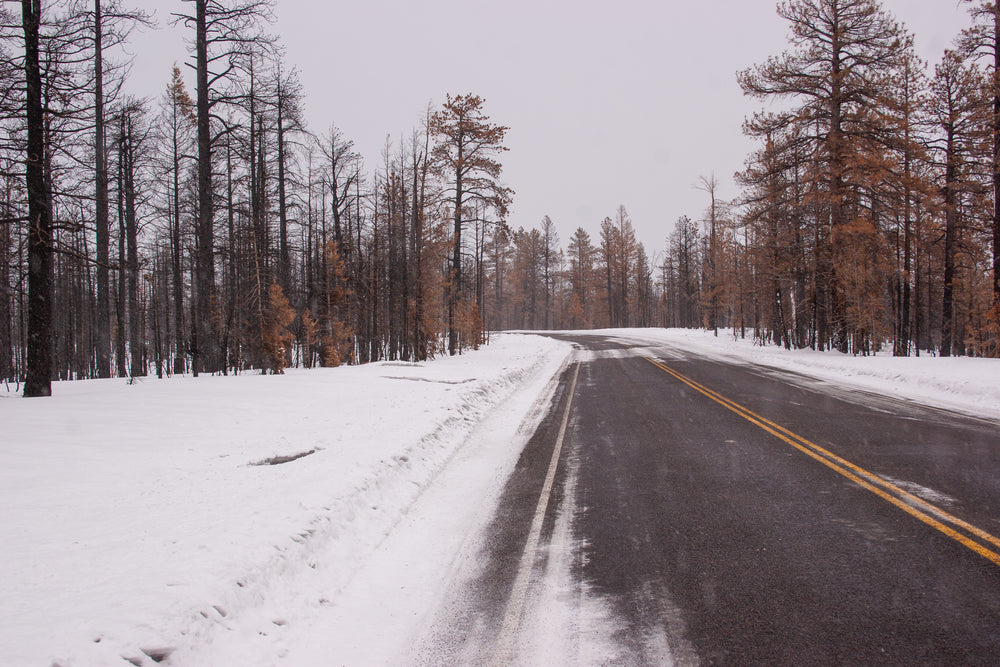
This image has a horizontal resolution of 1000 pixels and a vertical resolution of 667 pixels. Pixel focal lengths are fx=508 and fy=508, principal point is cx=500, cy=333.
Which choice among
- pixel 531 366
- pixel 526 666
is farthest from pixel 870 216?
pixel 526 666

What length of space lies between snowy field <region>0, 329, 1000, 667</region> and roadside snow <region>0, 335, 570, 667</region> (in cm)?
2

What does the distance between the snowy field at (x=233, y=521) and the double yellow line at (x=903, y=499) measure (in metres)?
4.02

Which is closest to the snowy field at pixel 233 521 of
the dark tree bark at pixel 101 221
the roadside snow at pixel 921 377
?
the roadside snow at pixel 921 377

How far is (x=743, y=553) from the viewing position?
4.11 m

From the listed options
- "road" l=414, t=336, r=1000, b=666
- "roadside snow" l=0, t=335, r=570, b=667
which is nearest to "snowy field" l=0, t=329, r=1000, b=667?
"roadside snow" l=0, t=335, r=570, b=667

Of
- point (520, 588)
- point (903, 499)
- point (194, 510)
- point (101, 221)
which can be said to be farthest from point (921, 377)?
point (101, 221)

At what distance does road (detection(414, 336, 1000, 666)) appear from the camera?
301 centimetres

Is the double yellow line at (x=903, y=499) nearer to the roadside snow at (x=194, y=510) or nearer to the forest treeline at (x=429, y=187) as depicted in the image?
the roadside snow at (x=194, y=510)

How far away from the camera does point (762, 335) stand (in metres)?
36.0

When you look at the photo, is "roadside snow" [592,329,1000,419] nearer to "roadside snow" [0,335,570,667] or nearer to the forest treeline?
the forest treeline

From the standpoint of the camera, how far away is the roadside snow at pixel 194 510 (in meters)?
3.08

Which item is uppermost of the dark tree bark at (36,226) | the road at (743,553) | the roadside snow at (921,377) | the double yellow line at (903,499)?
the dark tree bark at (36,226)

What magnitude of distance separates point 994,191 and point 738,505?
20099mm

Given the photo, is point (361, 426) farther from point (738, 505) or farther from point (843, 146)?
point (843, 146)
